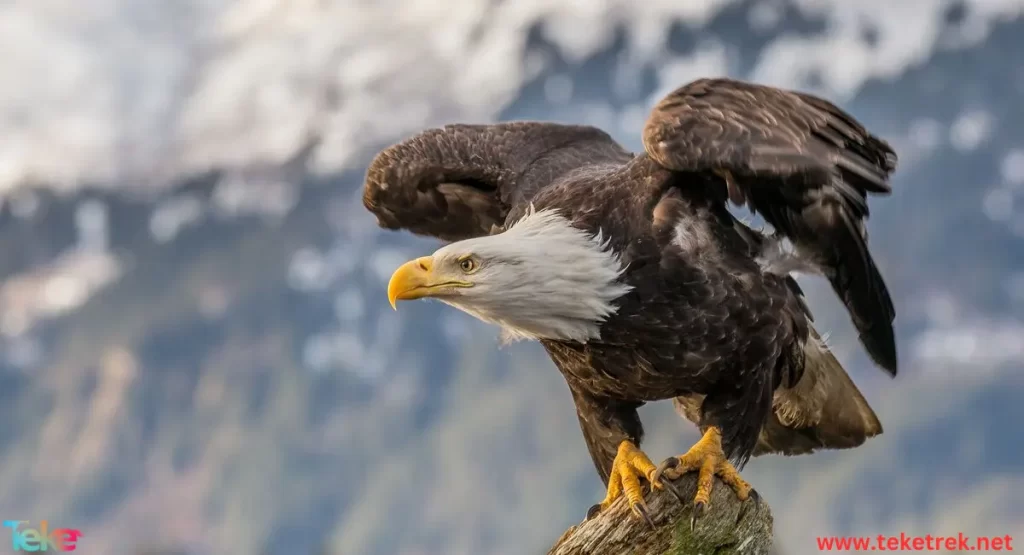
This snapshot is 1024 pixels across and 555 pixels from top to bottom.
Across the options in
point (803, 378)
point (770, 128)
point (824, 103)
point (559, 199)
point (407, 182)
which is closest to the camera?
point (770, 128)

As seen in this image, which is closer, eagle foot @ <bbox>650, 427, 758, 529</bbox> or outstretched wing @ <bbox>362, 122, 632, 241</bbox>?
eagle foot @ <bbox>650, 427, 758, 529</bbox>

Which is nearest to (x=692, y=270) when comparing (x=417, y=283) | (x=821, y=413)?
(x=417, y=283)

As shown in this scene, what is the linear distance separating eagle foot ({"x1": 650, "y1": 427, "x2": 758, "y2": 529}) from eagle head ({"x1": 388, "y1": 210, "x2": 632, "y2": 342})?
67 cm

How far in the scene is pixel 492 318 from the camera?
3695 millimetres

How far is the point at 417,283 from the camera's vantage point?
354 cm

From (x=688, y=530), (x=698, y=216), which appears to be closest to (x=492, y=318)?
(x=698, y=216)

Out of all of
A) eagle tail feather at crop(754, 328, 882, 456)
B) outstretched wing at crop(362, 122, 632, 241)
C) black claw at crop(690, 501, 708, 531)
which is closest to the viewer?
black claw at crop(690, 501, 708, 531)

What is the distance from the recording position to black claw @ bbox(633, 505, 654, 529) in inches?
154

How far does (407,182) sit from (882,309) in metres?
2.46

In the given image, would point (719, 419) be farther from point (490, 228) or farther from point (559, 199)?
point (490, 228)

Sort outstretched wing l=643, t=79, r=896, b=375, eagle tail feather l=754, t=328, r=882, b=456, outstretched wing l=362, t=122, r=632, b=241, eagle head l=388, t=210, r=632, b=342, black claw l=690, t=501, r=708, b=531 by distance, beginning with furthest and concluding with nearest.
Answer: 1. outstretched wing l=362, t=122, r=632, b=241
2. eagle tail feather l=754, t=328, r=882, b=456
3. black claw l=690, t=501, r=708, b=531
4. eagle head l=388, t=210, r=632, b=342
5. outstretched wing l=643, t=79, r=896, b=375

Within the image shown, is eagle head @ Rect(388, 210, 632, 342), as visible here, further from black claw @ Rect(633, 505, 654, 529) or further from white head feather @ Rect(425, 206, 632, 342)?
black claw @ Rect(633, 505, 654, 529)

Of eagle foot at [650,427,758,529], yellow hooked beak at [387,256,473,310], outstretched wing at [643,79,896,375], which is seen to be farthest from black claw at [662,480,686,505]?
yellow hooked beak at [387,256,473,310]

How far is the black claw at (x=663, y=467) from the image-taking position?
395 cm
